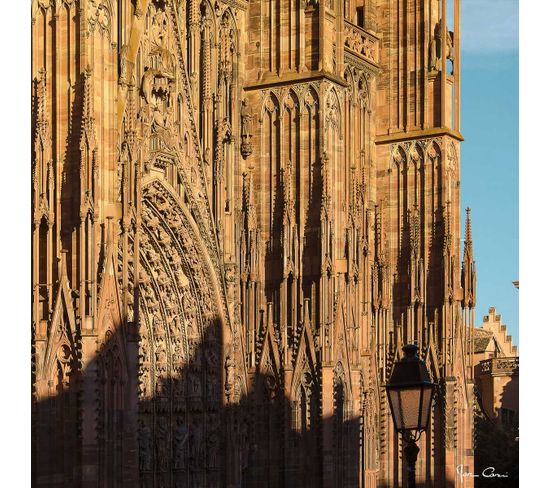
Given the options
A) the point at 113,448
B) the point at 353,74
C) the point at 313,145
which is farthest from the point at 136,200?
the point at 353,74

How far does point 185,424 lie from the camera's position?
37938mm

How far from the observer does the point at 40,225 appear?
3130 cm

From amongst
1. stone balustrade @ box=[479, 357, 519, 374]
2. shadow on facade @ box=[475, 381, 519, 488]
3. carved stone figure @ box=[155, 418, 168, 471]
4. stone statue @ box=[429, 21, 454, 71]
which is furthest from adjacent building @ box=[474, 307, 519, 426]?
carved stone figure @ box=[155, 418, 168, 471]

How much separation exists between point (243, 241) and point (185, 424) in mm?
4519

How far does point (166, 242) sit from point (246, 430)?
482cm

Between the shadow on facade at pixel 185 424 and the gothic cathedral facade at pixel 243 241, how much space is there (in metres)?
0.04

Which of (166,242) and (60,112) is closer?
(60,112)

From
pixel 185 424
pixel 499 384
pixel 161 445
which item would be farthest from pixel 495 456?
pixel 161 445

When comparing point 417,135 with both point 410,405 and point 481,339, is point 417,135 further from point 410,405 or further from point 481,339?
point 481,339

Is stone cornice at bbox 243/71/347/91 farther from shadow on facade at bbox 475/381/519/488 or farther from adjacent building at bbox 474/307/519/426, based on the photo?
adjacent building at bbox 474/307/519/426

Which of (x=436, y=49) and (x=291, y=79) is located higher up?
(x=436, y=49)

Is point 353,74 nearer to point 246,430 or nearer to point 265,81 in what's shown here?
point 265,81

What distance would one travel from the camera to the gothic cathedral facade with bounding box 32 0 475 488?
31562mm

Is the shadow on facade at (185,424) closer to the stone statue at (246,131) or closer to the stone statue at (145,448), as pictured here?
the stone statue at (145,448)
